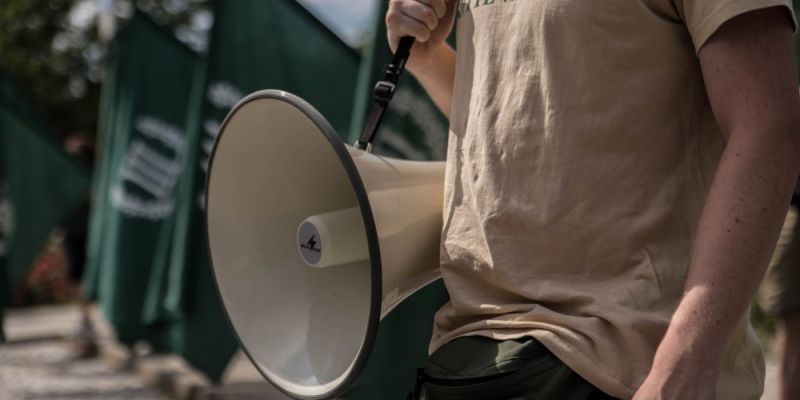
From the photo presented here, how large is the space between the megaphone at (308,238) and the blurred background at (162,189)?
69.4 inches

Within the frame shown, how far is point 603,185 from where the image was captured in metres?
1.22

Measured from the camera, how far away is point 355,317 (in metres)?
1.54

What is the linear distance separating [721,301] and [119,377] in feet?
21.9

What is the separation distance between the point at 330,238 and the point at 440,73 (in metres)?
0.38

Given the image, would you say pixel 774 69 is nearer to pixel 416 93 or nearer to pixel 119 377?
pixel 416 93

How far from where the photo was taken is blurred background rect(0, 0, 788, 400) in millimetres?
3691

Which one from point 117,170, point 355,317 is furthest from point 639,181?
point 117,170

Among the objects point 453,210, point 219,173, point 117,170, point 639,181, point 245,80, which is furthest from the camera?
point 117,170

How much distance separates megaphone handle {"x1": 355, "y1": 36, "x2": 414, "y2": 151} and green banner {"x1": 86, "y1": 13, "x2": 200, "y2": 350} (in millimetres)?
4604

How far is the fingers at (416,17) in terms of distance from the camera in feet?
5.13

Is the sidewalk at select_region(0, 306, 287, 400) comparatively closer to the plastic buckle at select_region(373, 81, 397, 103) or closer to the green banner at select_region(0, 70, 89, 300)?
the green banner at select_region(0, 70, 89, 300)

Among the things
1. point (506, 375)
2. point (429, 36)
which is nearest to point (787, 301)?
point (429, 36)

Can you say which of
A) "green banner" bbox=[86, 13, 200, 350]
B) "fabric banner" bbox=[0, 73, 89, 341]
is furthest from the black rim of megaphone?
"fabric banner" bbox=[0, 73, 89, 341]

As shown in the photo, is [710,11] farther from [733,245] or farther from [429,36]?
[429,36]
